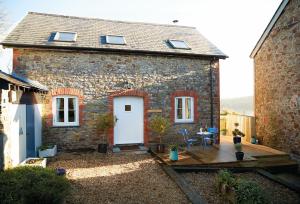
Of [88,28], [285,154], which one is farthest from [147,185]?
[88,28]

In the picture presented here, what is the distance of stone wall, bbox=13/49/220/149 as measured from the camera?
9805mm

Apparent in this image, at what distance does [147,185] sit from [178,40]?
8553 mm

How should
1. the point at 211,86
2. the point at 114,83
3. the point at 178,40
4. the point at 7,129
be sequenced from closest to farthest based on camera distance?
the point at 7,129
the point at 114,83
the point at 211,86
the point at 178,40

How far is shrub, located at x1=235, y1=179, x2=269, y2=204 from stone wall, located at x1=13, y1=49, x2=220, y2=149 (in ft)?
20.3

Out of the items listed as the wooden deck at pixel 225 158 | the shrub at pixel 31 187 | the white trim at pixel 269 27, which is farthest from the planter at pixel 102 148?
the white trim at pixel 269 27

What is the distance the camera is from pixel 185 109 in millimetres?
11555

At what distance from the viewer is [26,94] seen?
7898mm

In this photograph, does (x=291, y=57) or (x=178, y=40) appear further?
(x=178, y=40)

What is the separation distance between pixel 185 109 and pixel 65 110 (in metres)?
5.73

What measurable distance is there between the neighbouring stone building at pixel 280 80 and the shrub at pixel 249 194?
5.76m

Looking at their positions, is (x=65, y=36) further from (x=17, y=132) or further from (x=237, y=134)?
(x=237, y=134)

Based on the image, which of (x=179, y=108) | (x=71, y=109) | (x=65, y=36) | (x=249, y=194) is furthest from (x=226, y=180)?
(x=65, y=36)

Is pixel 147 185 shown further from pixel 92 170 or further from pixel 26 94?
pixel 26 94

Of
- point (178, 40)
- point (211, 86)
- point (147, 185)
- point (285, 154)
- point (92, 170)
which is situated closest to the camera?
point (147, 185)
